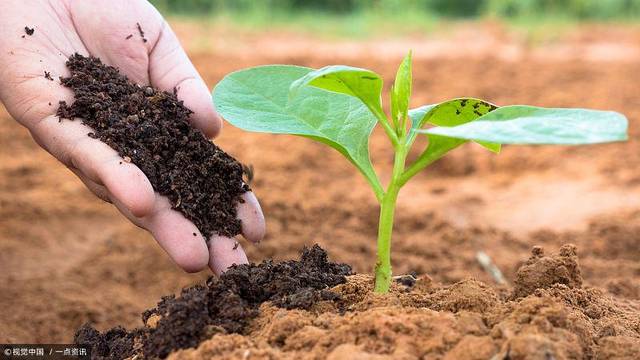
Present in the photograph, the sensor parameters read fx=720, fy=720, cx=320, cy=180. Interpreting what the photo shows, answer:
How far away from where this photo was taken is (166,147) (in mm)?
1827

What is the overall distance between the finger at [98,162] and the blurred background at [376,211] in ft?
1.87

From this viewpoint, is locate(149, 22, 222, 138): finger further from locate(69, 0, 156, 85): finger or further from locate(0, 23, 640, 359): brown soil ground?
locate(0, 23, 640, 359): brown soil ground

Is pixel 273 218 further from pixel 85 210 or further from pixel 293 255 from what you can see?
pixel 85 210

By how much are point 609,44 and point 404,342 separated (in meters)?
9.00

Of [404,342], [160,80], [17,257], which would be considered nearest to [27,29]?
[160,80]

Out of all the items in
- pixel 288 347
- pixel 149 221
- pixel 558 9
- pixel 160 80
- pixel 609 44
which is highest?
pixel 558 9

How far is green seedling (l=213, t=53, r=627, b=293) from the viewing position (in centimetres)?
127

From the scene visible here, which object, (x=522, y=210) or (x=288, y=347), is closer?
(x=288, y=347)

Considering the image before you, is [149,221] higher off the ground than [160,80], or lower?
lower

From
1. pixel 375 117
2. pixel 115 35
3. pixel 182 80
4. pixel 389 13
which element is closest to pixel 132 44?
pixel 115 35

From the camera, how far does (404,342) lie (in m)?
1.27

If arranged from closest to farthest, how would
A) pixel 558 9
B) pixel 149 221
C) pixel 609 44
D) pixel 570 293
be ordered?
pixel 570 293 → pixel 149 221 → pixel 609 44 → pixel 558 9

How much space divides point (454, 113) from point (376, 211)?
1680mm

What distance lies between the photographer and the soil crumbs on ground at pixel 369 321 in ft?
4.16
